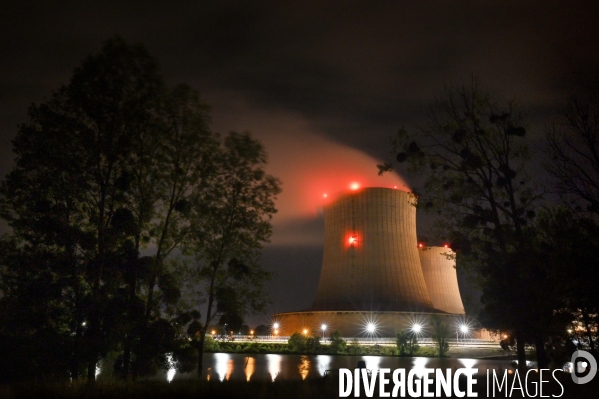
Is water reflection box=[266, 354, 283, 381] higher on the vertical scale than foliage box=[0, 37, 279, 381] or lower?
lower

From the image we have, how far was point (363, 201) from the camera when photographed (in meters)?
40.8

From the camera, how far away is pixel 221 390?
9.15 m

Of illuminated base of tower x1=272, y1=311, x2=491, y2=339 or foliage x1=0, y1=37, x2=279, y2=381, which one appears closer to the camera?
foliage x1=0, y1=37, x2=279, y2=381

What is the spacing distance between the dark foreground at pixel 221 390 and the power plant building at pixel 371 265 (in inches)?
1168

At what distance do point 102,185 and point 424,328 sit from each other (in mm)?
36706

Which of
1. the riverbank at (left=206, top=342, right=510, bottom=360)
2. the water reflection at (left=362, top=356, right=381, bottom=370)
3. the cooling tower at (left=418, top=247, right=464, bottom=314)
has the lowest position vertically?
the riverbank at (left=206, top=342, right=510, bottom=360)

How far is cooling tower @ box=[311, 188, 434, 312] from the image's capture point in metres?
39.7

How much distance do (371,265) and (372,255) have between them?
2.62 feet

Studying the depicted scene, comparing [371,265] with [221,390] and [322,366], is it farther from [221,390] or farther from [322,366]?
[221,390]

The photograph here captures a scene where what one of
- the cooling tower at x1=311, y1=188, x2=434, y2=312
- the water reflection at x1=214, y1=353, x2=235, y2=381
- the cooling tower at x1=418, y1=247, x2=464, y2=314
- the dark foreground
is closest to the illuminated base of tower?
the cooling tower at x1=311, y1=188, x2=434, y2=312

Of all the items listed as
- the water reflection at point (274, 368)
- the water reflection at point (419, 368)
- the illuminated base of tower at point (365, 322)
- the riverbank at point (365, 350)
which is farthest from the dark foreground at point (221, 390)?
the illuminated base of tower at point (365, 322)

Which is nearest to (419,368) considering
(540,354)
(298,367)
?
(298,367)

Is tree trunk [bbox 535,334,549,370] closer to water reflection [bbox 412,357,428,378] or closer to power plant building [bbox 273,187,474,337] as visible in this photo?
water reflection [bbox 412,357,428,378]

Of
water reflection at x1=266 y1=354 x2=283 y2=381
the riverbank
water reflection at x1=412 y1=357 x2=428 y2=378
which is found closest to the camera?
water reflection at x1=412 y1=357 x2=428 y2=378
